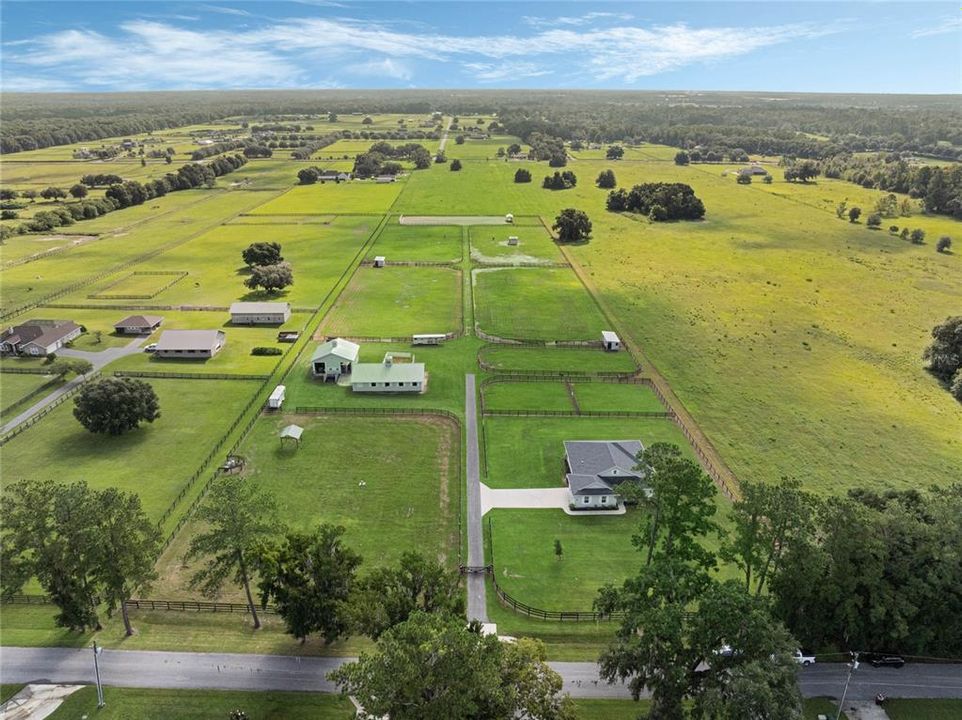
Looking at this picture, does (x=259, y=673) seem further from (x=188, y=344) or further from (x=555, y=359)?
(x=188, y=344)

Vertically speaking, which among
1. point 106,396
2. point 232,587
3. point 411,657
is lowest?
point 232,587

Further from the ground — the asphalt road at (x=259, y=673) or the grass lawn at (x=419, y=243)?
the grass lawn at (x=419, y=243)

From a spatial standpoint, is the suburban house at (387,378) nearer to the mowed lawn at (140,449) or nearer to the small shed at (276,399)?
the small shed at (276,399)

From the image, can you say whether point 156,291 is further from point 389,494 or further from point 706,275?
point 706,275

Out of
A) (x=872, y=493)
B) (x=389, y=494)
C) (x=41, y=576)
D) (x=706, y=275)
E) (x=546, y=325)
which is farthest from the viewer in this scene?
(x=706, y=275)

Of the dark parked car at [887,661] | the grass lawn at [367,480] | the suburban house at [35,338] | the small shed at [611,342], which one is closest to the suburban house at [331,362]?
the grass lawn at [367,480]

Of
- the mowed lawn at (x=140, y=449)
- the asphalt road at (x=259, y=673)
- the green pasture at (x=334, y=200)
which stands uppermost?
the green pasture at (x=334, y=200)

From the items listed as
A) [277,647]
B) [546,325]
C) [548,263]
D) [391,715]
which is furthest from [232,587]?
[548,263]

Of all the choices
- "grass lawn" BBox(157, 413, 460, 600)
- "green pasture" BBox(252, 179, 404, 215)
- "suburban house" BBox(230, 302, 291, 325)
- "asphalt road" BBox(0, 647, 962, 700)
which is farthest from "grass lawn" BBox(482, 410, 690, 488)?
"green pasture" BBox(252, 179, 404, 215)
